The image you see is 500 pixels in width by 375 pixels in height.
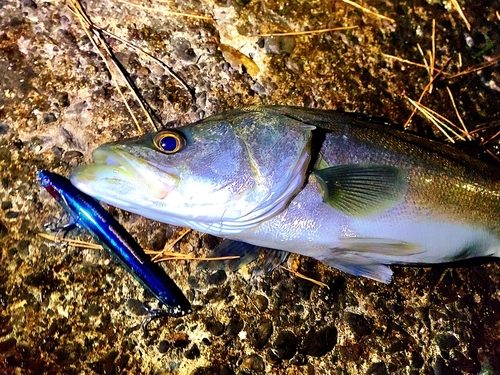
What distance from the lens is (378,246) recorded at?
2408 millimetres

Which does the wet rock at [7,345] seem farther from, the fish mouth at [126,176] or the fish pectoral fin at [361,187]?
the fish pectoral fin at [361,187]

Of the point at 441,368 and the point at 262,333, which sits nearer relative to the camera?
the point at 262,333

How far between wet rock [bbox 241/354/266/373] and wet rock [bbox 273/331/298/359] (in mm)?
108

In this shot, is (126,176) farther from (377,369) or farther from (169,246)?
(377,369)

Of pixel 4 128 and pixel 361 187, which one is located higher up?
pixel 361 187

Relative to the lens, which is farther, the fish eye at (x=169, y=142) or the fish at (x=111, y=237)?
the fish at (x=111, y=237)

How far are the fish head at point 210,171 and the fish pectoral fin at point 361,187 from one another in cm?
15

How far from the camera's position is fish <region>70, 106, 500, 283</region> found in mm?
2139

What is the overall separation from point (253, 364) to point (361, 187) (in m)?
1.15

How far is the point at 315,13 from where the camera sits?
3197mm

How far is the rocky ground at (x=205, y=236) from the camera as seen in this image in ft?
8.09

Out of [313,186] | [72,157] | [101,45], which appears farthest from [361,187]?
[101,45]

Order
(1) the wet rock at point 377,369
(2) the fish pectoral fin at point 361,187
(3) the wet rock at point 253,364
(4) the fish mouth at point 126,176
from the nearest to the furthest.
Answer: (4) the fish mouth at point 126,176 → (2) the fish pectoral fin at point 361,187 → (3) the wet rock at point 253,364 → (1) the wet rock at point 377,369

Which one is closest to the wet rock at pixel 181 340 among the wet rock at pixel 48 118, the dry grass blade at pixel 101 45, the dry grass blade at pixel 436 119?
the dry grass blade at pixel 101 45
